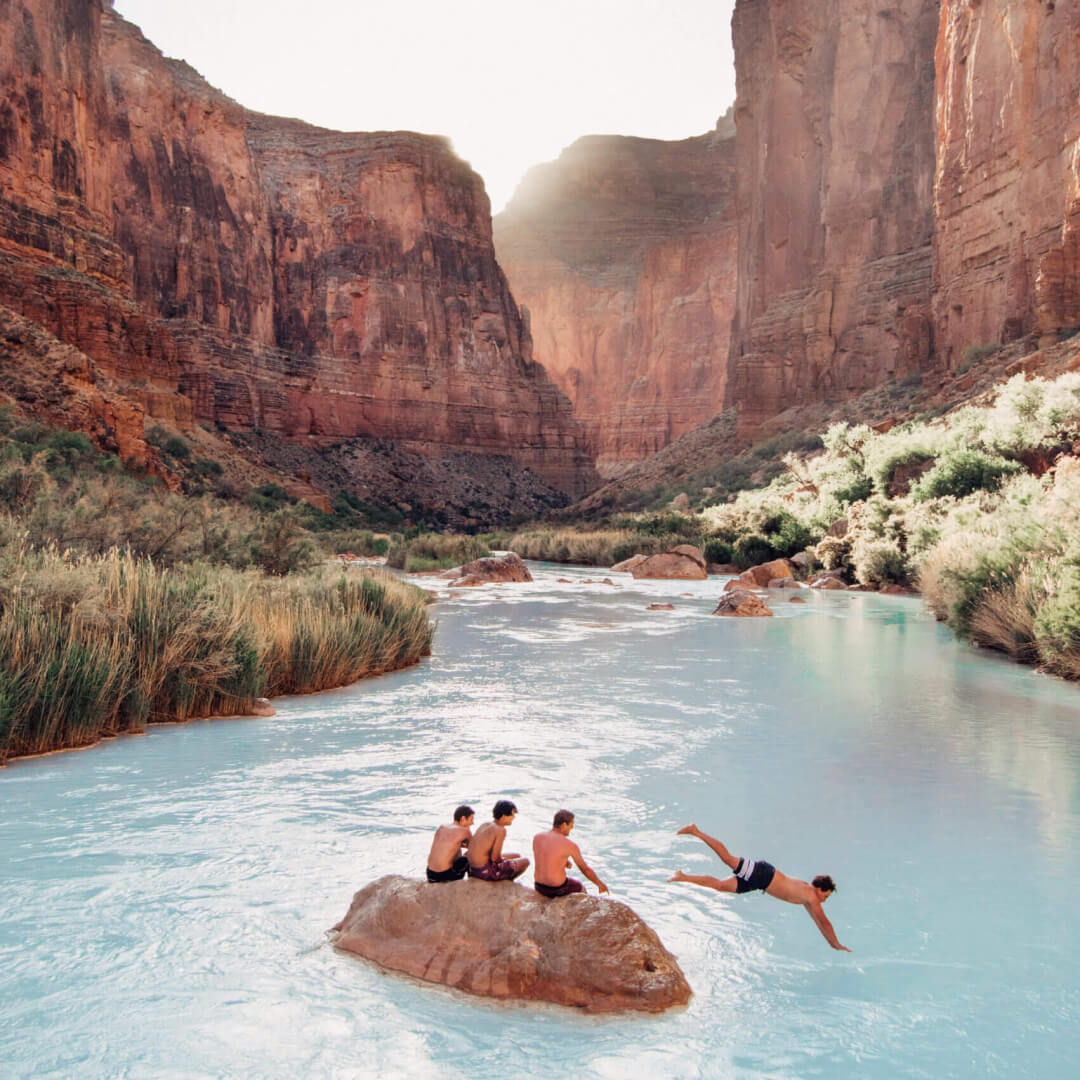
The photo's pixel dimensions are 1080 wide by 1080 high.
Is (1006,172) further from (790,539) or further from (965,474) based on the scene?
(965,474)

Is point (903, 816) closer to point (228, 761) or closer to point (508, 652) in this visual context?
point (228, 761)

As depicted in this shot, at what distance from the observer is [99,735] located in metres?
7.86

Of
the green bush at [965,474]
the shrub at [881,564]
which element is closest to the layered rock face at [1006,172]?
the green bush at [965,474]

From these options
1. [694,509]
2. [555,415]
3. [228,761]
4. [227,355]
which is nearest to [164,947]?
[228,761]

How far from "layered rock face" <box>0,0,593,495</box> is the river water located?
31.8 meters

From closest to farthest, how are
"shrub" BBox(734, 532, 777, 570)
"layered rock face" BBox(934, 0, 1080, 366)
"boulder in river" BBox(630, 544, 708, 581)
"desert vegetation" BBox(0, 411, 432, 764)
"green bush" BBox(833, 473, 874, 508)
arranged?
1. "desert vegetation" BBox(0, 411, 432, 764)
2. "green bush" BBox(833, 473, 874, 508)
3. "boulder in river" BBox(630, 544, 708, 581)
4. "layered rock face" BBox(934, 0, 1080, 366)
5. "shrub" BBox(734, 532, 777, 570)

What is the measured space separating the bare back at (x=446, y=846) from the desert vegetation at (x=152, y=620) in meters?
4.06

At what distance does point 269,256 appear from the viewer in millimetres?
68750

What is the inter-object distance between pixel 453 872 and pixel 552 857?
43 cm

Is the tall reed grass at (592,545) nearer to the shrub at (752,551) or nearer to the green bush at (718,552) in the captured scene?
the green bush at (718,552)

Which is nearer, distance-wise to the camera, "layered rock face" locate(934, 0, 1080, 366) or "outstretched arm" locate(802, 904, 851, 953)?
"outstretched arm" locate(802, 904, 851, 953)

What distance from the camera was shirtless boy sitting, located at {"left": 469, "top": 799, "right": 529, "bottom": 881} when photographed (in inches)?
168

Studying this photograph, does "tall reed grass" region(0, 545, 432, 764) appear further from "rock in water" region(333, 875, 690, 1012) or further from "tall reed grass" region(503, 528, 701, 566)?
"tall reed grass" region(503, 528, 701, 566)

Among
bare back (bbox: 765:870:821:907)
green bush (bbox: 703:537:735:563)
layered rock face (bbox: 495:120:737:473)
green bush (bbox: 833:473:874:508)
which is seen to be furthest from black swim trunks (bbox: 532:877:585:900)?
layered rock face (bbox: 495:120:737:473)
